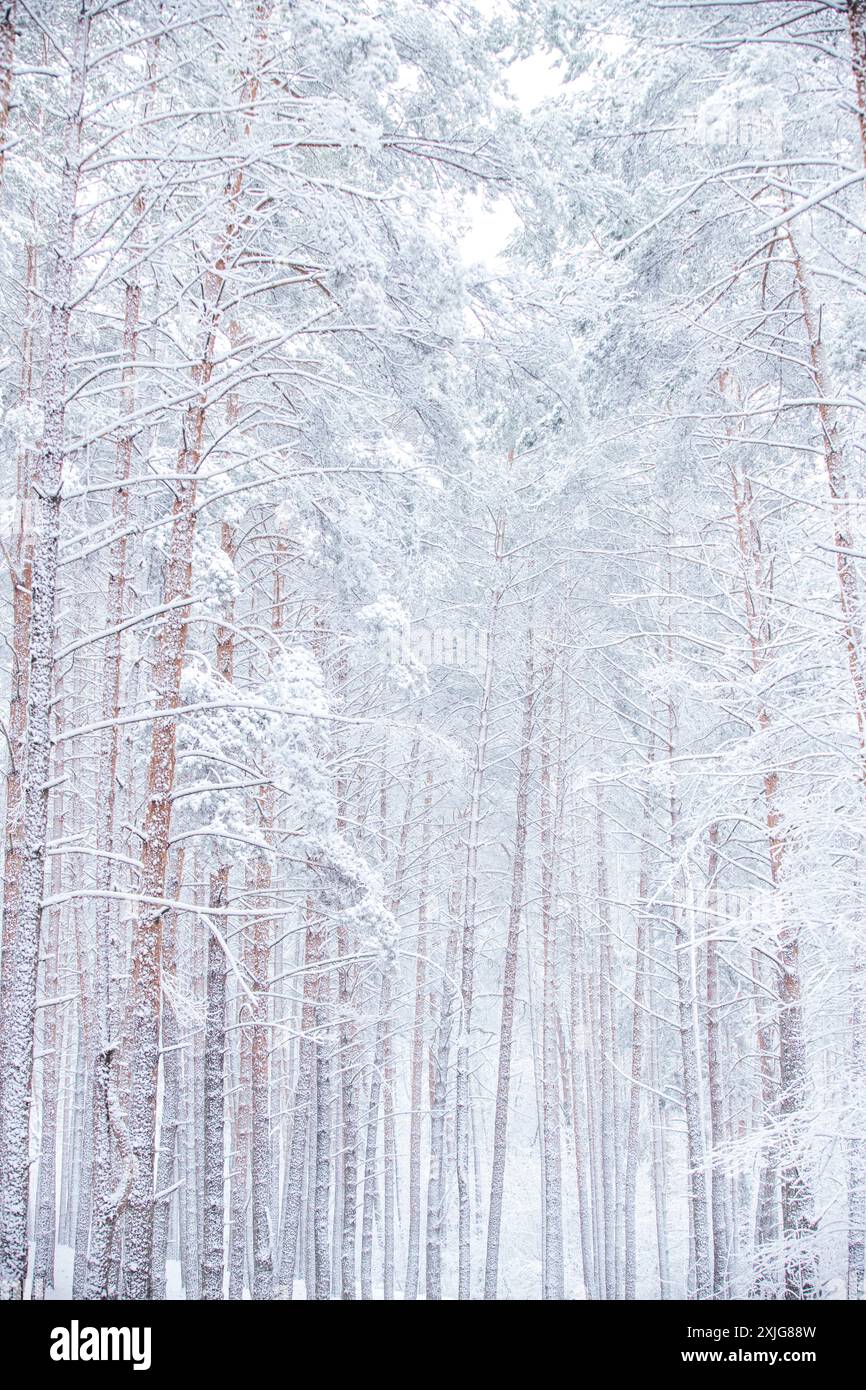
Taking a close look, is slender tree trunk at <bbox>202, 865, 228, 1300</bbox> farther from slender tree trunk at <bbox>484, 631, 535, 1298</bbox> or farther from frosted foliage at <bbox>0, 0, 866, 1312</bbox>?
slender tree trunk at <bbox>484, 631, 535, 1298</bbox>

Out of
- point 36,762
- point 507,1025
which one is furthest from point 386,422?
point 507,1025

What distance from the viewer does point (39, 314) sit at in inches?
346

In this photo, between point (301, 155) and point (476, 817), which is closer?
point (301, 155)

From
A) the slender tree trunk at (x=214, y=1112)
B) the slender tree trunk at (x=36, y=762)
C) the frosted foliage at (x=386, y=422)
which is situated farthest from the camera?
the slender tree trunk at (x=214, y=1112)

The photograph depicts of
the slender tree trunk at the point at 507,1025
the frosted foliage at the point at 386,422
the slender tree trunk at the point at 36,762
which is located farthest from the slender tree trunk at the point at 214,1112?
the slender tree trunk at the point at 507,1025

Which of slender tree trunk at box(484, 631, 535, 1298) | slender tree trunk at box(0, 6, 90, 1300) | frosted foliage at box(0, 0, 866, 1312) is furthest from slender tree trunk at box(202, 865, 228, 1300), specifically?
slender tree trunk at box(484, 631, 535, 1298)

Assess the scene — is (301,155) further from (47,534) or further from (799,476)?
(799,476)

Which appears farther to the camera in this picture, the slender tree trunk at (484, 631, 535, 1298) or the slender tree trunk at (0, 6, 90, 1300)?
the slender tree trunk at (484, 631, 535, 1298)

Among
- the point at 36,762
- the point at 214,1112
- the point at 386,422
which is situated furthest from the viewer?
the point at 214,1112

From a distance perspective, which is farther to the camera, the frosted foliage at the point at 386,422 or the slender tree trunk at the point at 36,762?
the frosted foliage at the point at 386,422

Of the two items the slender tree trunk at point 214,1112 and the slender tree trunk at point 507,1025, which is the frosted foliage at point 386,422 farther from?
the slender tree trunk at point 507,1025

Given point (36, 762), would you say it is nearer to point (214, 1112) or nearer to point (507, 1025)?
point (214, 1112)
